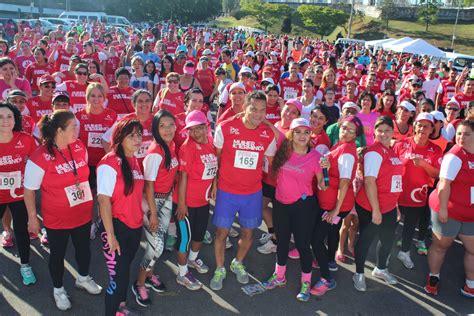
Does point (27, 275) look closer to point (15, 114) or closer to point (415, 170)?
point (15, 114)

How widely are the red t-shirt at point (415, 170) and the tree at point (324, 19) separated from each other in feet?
202

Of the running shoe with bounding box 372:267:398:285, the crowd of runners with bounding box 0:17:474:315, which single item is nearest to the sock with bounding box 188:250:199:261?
the crowd of runners with bounding box 0:17:474:315

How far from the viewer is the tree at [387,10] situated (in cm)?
6744

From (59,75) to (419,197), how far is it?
646 centimetres

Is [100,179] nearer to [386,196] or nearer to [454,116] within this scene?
[386,196]

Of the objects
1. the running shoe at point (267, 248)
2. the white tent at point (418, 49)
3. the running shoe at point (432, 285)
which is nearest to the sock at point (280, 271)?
the running shoe at point (267, 248)

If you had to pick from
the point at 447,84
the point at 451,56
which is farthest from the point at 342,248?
the point at 451,56

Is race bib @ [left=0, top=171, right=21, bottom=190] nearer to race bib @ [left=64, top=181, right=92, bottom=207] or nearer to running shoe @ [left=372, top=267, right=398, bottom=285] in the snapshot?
race bib @ [left=64, top=181, right=92, bottom=207]

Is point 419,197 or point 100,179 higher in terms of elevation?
point 100,179

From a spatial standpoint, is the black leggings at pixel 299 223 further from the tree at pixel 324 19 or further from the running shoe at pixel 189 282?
the tree at pixel 324 19

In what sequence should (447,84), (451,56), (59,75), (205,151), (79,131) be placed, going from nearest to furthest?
1. (205,151)
2. (79,131)
3. (59,75)
4. (447,84)
5. (451,56)

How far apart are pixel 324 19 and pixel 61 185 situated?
211ft

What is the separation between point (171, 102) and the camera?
20.4 feet

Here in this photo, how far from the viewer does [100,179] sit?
3.16 meters
